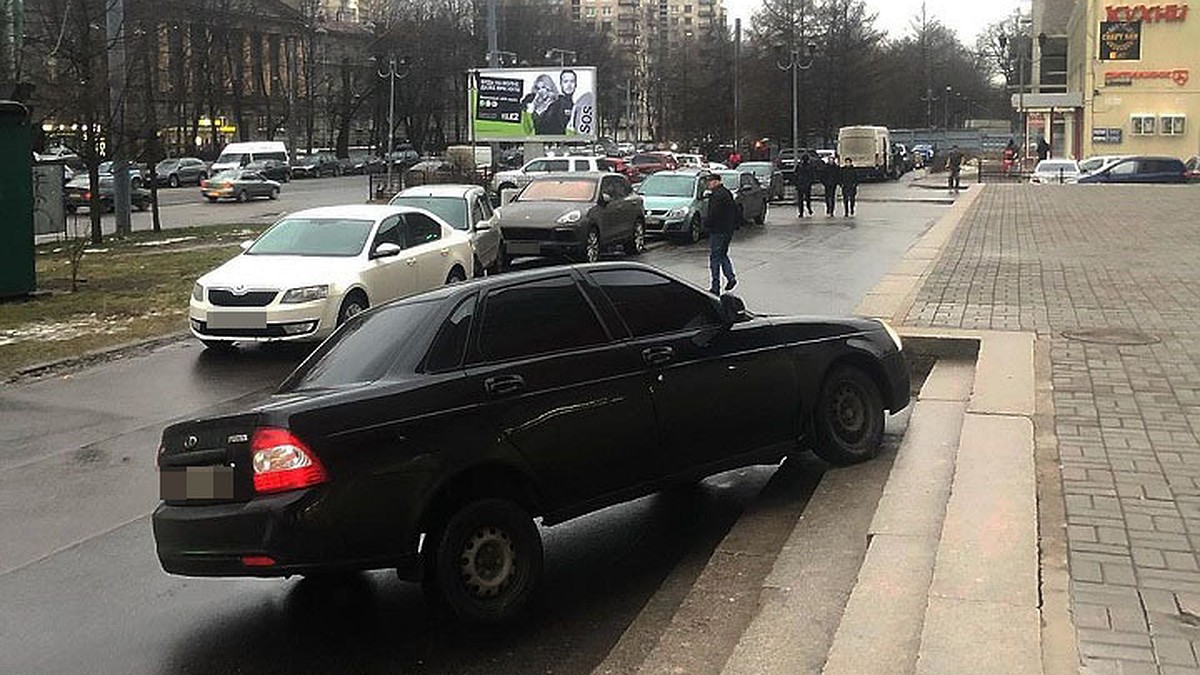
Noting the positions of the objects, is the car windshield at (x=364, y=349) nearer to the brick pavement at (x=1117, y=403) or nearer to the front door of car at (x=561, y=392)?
the front door of car at (x=561, y=392)

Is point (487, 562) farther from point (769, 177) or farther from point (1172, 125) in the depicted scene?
point (1172, 125)

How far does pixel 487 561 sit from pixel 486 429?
1.91 feet

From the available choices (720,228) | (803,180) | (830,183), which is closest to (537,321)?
(720,228)

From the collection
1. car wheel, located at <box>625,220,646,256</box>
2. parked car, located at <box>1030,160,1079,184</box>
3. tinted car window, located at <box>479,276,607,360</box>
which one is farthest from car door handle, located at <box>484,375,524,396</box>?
parked car, located at <box>1030,160,1079,184</box>

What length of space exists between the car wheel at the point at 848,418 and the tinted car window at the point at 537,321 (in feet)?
5.80

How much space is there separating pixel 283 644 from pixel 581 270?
2.45 m

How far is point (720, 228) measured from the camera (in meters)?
17.3

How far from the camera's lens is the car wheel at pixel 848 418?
7.38m

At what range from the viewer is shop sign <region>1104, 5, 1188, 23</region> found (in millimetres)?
57688

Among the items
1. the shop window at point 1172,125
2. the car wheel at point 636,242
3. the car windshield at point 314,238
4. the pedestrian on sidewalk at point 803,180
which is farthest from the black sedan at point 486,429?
the shop window at point 1172,125

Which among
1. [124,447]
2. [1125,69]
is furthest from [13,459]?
[1125,69]

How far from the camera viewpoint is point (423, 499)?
17.1 ft

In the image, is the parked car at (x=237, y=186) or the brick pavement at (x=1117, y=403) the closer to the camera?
the brick pavement at (x=1117, y=403)

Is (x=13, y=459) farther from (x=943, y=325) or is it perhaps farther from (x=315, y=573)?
(x=943, y=325)
